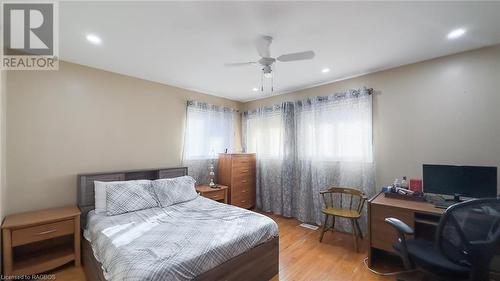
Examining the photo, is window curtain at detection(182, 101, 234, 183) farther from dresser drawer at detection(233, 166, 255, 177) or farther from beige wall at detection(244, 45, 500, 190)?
beige wall at detection(244, 45, 500, 190)

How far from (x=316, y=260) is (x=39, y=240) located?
3031 mm

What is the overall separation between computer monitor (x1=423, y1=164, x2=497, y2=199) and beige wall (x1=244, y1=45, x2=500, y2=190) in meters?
0.30

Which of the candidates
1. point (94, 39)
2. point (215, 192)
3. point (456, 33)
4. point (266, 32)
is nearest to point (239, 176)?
point (215, 192)

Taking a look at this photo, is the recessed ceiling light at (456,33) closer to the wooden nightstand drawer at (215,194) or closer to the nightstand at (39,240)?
the wooden nightstand drawer at (215,194)

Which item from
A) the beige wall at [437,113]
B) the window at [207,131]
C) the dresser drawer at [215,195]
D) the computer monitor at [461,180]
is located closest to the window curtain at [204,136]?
the window at [207,131]

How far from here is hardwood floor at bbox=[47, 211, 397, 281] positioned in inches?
86.3

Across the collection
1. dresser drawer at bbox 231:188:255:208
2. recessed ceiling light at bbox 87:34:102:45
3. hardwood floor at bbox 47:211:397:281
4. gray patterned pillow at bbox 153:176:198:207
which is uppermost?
recessed ceiling light at bbox 87:34:102:45

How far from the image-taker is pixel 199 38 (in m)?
2.13

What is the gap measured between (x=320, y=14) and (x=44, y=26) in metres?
2.52

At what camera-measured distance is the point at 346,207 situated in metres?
3.24

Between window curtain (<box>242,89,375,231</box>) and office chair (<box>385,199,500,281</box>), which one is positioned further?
window curtain (<box>242,89,375,231</box>)

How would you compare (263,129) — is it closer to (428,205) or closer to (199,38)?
(199,38)

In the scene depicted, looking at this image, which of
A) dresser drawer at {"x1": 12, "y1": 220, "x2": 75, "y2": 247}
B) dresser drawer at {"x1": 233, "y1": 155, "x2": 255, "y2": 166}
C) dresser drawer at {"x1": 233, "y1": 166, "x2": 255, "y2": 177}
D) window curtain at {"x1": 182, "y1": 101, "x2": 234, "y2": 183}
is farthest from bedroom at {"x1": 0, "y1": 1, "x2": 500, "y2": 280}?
dresser drawer at {"x1": 233, "y1": 155, "x2": 255, "y2": 166}

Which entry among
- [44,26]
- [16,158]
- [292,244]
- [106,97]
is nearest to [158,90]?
[106,97]
